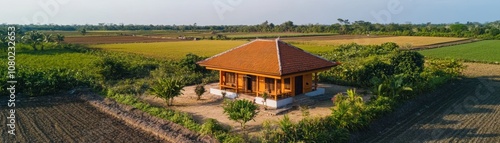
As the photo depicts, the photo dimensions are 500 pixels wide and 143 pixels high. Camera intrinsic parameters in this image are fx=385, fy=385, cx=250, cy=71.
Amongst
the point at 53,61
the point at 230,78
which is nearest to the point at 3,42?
the point at 53,61

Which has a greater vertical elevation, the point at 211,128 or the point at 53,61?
the point at 53,61

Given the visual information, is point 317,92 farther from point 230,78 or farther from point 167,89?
point 167,89

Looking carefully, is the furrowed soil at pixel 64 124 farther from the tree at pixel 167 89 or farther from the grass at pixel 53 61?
the grass at pixel 53 61

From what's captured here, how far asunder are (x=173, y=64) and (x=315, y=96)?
11723 mm

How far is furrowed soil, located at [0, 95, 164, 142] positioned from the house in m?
5.59

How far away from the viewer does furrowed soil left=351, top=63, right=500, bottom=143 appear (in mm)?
12734

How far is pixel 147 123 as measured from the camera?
1441 centimetres

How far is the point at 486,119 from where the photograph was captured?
48.8ft

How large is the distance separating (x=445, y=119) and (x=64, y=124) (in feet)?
47.7

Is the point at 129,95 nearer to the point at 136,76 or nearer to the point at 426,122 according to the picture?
the point at 136,76

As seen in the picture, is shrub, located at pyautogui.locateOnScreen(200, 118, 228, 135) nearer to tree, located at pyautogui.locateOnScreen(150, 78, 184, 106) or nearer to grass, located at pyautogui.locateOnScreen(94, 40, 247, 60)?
tree, located at pyautogui.locateOnScreen(150, 78, 184, 106)

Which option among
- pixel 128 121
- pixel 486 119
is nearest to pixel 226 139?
pixel 128 121

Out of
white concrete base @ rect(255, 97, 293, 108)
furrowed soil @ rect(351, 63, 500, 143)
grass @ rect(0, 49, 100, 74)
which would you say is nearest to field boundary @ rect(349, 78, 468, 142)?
furrowed soil @ rect(351, 63, 500, 143)

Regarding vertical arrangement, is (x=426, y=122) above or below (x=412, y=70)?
below
